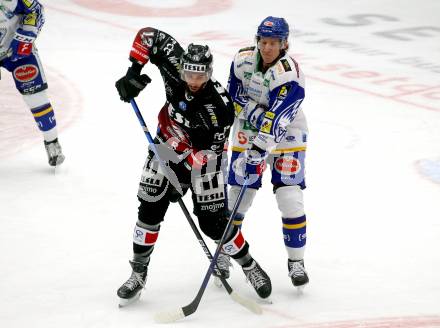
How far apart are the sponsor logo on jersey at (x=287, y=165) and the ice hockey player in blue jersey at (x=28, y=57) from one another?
247 centimetres

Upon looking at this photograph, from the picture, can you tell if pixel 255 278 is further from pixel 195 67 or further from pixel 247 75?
pixel 195 67

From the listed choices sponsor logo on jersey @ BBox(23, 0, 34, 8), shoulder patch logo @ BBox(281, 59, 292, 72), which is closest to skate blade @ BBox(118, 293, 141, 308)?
shoulder patch logo @ BBox(281, 59, 292, 72)

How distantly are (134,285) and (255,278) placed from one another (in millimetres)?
669

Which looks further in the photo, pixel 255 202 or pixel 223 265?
pixel 255 202

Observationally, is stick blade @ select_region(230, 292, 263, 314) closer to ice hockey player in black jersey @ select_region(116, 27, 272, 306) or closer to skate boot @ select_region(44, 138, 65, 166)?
ice hockey player in black jersey @ select_region(116, 27, 272, 306)

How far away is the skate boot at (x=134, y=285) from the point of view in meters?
4.81

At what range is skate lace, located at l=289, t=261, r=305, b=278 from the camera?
5055 millimetres

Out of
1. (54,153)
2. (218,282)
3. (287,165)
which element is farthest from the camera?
(54,153)

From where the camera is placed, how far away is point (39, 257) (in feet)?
18.0

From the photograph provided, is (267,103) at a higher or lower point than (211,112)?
lower

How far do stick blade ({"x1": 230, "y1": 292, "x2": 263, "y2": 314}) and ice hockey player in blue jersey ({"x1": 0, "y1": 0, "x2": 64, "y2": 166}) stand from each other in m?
2.57

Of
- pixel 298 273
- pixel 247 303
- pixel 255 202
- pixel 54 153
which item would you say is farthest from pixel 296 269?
pixel 54 153

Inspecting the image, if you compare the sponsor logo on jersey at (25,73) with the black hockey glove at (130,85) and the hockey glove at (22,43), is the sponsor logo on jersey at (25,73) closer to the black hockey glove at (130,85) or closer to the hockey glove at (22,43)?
the hockey glove at (22,43)

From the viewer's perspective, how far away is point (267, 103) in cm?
493
